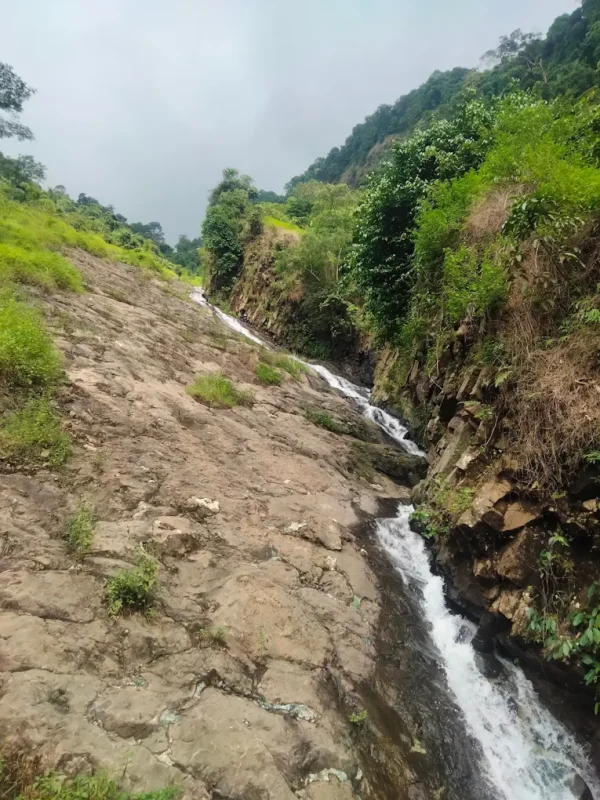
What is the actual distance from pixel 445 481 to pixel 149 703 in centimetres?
535

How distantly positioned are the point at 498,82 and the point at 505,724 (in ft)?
182

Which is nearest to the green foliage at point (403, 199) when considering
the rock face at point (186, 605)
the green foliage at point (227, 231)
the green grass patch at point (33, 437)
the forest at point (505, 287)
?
the forest at point (505, 287)

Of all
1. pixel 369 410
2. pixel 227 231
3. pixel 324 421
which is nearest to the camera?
pixel 324 421

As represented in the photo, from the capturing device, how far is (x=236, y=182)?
38656mm

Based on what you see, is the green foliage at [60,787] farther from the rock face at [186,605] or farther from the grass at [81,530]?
the grass at [81,530]

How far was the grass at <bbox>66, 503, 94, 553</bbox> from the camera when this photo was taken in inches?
216

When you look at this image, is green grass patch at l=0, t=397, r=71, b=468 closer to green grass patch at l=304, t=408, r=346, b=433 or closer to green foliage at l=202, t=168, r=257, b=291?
green grass patch at l=304, t=408, r=346, b=433

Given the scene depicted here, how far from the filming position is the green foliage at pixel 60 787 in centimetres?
323

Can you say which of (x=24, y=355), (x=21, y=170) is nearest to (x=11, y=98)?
(x=21, y=170)

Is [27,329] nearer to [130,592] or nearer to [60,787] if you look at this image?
[130,592]

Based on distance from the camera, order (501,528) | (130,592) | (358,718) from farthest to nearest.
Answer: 1. (501,528)
2. (130,592)
3. (358,718)

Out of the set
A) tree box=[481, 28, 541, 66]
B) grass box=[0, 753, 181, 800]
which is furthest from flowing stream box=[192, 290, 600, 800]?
tree box=[481, 28, 541, 66]

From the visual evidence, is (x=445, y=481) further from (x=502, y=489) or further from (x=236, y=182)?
(x=236, y=182)

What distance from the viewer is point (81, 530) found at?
18.5 feet
